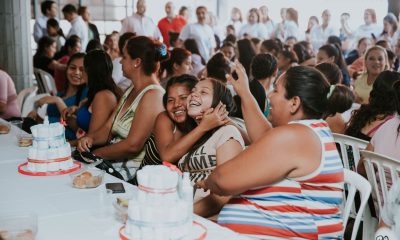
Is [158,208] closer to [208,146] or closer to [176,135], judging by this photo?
[208,146]

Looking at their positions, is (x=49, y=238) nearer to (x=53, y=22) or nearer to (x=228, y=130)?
(x=228, y=130)

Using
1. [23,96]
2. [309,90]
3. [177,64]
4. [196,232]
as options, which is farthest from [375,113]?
[23,96]

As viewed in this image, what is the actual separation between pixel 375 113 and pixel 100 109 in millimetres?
1649

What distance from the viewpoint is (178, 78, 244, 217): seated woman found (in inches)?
89.9

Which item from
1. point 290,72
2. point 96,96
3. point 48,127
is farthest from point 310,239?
point 96,96

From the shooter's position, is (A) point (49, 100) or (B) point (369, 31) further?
(B) point (369, 31)

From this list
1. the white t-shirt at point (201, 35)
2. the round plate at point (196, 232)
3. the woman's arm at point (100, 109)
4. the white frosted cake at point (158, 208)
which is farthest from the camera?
the white t-shirt at point (201, 35)

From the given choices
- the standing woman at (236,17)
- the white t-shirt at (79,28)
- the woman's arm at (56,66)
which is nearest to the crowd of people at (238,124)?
the woman's arm at (56,66)

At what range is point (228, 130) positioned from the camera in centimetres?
234

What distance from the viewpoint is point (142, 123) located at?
9.98 ft

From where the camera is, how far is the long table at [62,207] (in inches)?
67.3

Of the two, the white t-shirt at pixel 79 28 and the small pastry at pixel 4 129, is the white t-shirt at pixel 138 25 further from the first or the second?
the small pastry at pixel 4 129

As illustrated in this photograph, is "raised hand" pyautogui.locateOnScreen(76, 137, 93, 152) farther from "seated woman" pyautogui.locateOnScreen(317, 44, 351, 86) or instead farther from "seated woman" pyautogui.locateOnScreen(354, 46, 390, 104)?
"seated woman" pyautogui.locateOnScreen(317, 44, 351, 86)

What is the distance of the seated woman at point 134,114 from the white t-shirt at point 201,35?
482 cm
